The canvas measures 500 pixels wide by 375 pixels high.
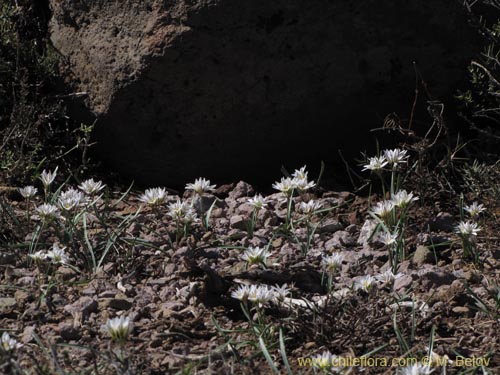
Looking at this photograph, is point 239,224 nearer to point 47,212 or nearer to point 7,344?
point 47,212

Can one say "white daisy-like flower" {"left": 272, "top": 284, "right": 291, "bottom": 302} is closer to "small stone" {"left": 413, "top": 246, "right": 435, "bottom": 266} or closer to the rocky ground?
the rocky ground

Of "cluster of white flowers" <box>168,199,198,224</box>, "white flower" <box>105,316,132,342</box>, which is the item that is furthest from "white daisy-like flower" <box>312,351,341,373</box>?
"cluster of white flowers" <box>168,199,198,224</box>

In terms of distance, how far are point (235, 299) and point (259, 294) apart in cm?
34

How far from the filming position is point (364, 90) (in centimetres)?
467

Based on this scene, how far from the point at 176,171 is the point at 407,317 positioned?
1695mm

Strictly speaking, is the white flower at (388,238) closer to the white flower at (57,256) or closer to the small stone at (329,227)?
the small stone at (329,227)

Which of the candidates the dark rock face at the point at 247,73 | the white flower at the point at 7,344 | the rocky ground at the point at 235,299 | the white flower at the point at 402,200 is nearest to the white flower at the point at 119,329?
the rocky ground at the point at 235,299

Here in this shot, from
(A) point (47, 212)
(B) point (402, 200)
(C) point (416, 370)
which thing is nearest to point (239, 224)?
(B) point (402, 200)

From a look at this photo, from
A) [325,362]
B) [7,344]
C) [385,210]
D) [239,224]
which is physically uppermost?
[239,224]

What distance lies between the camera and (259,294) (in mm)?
3301

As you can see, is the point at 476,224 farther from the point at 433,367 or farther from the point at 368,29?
the point at 368,29

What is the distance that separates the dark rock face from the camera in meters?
4.52

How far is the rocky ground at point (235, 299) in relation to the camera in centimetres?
328

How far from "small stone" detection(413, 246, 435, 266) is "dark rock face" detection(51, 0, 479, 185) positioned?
915 mm
